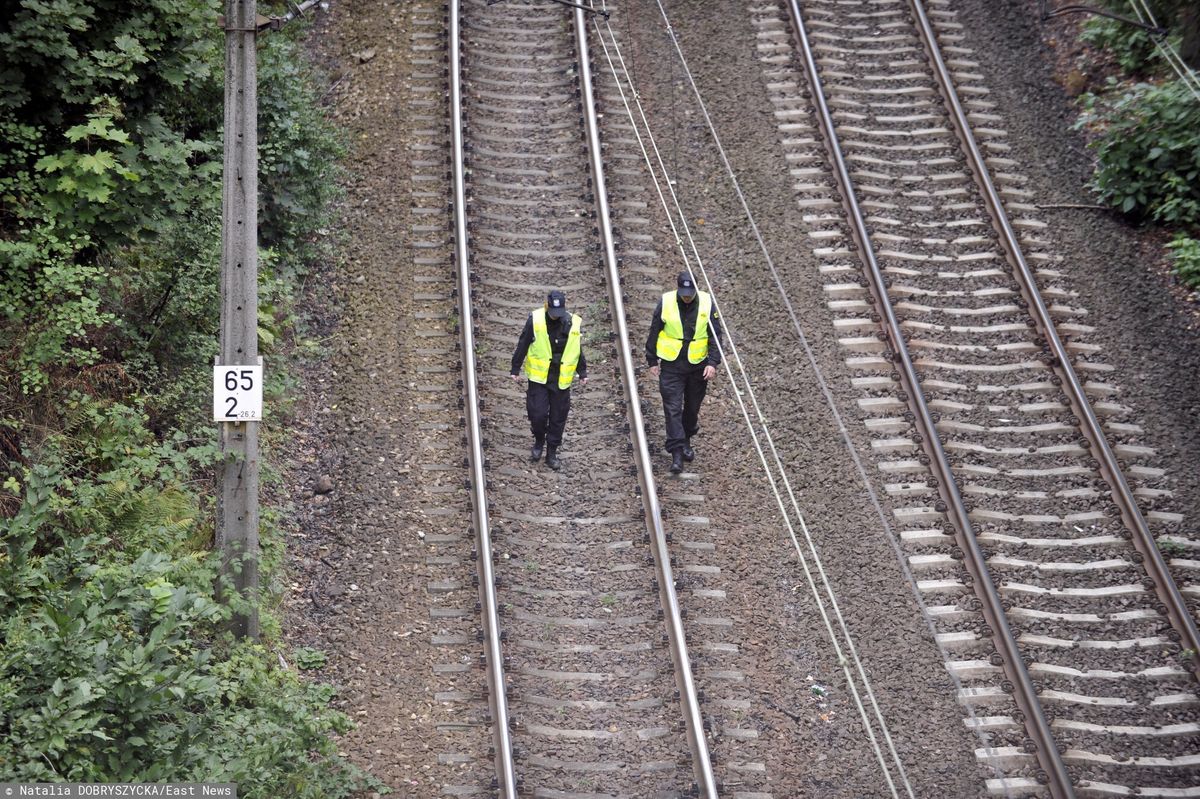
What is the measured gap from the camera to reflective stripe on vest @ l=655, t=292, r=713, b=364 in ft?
33.6

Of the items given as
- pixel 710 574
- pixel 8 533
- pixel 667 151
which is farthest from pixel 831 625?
pixel 667 151

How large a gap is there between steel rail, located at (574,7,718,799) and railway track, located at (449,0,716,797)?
2cm

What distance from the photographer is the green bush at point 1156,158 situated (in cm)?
1329

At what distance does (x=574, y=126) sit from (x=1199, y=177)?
24.5 feet

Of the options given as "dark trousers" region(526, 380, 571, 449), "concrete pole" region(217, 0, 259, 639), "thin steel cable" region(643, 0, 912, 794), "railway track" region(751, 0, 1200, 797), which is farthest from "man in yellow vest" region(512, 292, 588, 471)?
"railway track" region(751, 0, 1200, 797)

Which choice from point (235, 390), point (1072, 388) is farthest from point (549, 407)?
point (1072, 388)

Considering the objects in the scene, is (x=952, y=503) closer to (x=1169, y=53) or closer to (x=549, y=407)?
(x=549, y=407)

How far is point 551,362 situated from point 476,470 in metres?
Result: 1.17

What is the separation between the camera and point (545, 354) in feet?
33.3

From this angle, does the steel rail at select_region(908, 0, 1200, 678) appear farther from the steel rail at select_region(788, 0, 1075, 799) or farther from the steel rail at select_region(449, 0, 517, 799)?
the steel rail at select_region(449, 0, 517, 799)

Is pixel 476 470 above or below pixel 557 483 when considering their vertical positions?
above

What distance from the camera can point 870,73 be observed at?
15.5 meters

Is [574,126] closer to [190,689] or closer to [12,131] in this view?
[12,131]

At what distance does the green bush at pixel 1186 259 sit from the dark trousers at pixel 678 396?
240 inches
